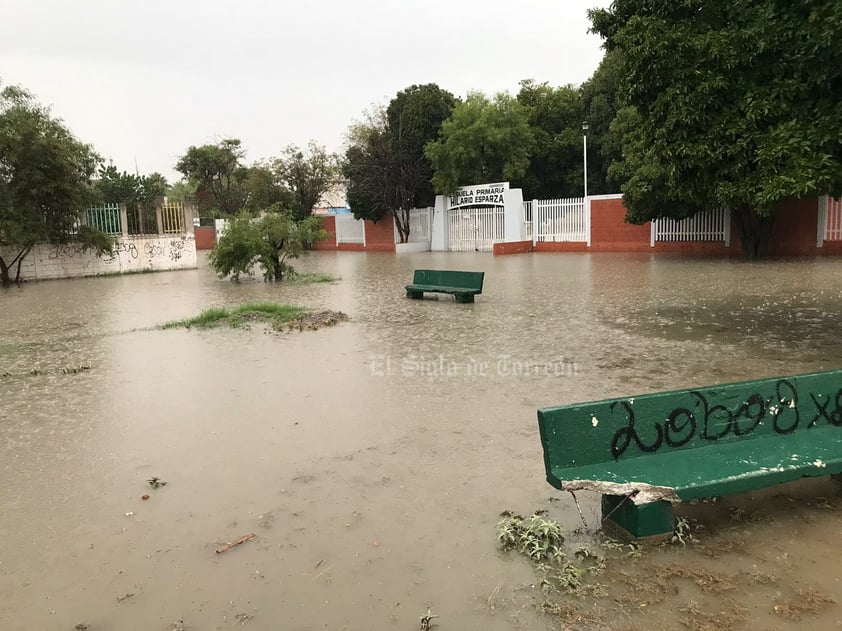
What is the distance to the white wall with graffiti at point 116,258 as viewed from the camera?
2264cm

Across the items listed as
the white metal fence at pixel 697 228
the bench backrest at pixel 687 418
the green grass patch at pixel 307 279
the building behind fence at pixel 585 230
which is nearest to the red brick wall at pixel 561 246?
the building behind fence at pixel 585 230

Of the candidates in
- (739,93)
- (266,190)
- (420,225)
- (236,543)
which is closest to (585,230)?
(420,225)

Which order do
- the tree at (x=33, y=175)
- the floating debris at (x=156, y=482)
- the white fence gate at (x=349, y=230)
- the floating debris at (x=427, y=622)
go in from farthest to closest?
the white fence gate at (x=349, y=230), the tree at (x=33, y=175), the floating debris at (x=156, y=482), the floating debris at (x=427, y=622)

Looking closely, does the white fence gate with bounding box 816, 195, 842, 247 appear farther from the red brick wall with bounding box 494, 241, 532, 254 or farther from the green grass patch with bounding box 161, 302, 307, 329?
the green grass patch with bounding box 161, 302, 307, 329

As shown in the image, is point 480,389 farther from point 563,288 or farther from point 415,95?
point 415,95

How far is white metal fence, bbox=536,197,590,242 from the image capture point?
27.8m

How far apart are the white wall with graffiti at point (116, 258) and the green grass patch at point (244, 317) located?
1422 centimetres

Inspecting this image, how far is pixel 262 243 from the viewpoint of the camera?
17.8 meters

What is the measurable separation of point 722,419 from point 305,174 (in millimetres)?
40601

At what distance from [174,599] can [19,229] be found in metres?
20.5

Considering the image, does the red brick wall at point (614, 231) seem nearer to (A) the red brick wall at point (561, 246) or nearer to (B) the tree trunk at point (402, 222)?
(A) the red brick wall at point (561, 246)

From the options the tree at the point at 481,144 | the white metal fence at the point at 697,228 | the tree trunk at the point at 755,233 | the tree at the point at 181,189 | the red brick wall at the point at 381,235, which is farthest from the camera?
the tree at the point at 181,189

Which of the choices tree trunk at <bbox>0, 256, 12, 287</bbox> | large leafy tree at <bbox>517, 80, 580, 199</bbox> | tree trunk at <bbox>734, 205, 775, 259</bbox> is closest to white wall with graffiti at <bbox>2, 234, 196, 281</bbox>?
tree trunk at <bbox>0, 256, 12, 287</bbox>

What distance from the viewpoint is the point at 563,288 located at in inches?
580
